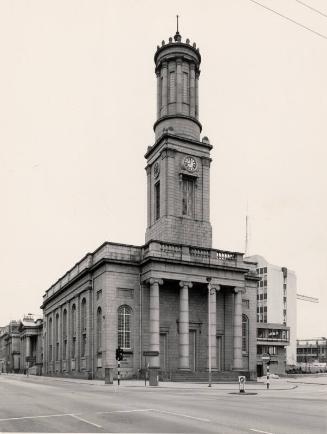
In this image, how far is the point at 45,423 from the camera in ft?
45.4

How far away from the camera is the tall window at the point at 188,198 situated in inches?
2094

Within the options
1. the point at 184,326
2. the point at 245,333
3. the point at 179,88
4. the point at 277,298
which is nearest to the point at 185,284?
the point at 184,326

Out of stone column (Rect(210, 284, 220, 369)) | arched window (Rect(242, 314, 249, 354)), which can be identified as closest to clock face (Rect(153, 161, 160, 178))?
stone column (Rect(210, 284, 220, 369))

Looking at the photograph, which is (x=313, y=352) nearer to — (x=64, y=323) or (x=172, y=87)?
(x=64, y=323)

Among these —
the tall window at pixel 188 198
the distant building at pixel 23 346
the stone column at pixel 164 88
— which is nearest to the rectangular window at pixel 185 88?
the stone column at pixel 164 88

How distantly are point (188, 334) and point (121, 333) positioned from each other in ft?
19.6

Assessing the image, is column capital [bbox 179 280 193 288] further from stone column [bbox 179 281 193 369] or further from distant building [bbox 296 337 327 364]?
distant building [bbox 296 337 327 364]

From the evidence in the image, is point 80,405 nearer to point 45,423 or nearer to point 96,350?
point 45,423

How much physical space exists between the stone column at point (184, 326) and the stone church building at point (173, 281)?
85 millimetres

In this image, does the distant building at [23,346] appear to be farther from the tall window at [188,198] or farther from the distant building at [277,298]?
the distant building at [277,298]

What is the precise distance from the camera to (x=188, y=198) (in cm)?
5353

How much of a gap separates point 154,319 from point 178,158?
51.8 ft

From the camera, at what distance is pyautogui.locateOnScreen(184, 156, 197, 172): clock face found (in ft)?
175

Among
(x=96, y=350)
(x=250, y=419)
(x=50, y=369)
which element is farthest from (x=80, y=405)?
(x=50, y=369)
